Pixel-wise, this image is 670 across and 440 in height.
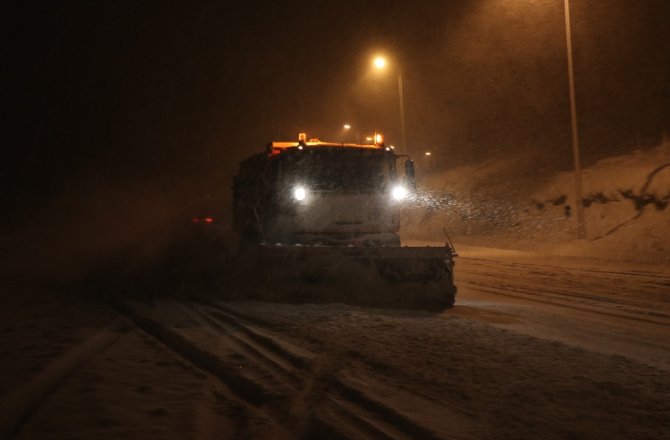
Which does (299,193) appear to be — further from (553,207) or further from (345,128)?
(345,128)

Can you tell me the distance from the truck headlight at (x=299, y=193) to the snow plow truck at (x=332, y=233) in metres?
0.02

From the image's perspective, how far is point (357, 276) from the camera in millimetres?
10750

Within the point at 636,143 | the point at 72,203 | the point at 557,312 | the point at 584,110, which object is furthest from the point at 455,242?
the point at 72,203

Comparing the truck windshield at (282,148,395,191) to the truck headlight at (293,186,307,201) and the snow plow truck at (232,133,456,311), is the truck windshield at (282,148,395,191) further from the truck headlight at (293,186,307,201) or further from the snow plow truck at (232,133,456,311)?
the truck headlight at (293,186,307,201)

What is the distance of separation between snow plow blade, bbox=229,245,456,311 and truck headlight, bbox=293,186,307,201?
1.84 meters

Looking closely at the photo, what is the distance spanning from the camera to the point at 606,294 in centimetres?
1232

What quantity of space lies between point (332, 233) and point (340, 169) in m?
1.38

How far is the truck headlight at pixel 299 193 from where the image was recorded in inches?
510

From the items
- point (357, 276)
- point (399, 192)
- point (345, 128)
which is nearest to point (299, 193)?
point (399, 192)

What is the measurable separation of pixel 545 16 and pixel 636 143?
1621cm

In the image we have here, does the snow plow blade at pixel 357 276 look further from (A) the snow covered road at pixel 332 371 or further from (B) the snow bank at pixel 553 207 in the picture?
(B) the snow bank at pixel 553 207

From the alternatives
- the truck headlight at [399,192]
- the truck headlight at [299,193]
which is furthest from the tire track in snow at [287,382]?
the truck headlight at [399,192]

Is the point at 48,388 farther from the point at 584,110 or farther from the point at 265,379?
the point at 584,110

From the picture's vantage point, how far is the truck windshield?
13.2m
